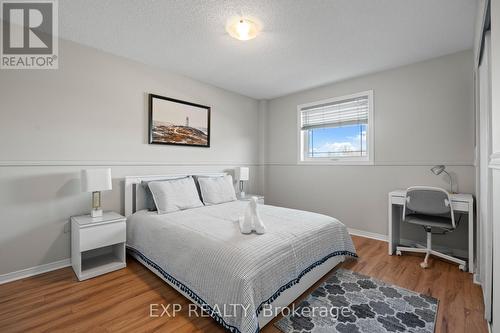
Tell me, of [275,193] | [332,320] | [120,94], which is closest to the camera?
[332,320]

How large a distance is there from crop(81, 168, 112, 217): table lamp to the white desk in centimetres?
332

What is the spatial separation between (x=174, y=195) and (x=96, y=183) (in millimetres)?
818

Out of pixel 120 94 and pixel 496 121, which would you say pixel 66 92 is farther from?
pixel 496 121

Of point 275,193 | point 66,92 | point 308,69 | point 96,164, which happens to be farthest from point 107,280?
point 308,69

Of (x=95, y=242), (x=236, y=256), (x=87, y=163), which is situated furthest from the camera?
(x=87, y=163)

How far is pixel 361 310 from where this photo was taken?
68.2 inches

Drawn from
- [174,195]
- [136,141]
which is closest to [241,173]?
[174,195]

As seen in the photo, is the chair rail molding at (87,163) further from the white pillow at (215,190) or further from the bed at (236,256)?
the bed at (236,256)

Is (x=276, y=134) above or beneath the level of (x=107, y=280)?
above

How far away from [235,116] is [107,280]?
313cm

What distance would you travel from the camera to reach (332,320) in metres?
1.62

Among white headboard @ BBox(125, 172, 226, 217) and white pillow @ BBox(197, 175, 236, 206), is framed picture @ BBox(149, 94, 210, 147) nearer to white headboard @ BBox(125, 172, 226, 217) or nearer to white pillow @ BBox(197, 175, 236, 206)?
white headboard @ BBox(125, 172, 226, 217)

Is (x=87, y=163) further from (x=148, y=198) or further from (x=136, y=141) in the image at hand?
(x=148, y=198)

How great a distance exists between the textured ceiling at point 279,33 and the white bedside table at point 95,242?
1.94 meters
